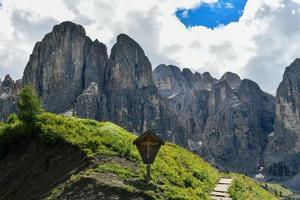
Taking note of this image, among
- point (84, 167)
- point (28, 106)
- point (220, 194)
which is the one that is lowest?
point (220, 194)

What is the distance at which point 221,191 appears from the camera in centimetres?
3569

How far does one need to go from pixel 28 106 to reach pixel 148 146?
1184cm

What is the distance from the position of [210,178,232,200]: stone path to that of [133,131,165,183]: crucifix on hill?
20.1ft

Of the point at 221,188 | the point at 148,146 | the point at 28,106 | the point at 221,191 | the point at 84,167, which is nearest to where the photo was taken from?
the point at 148,146

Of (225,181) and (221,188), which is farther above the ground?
(225,181)

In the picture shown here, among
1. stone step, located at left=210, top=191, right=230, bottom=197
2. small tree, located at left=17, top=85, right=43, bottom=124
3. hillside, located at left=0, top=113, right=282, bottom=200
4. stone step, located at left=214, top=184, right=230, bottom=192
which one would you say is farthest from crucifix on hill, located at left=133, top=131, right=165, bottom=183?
small tree, located at left=17, top=85, right=43, bottom=124

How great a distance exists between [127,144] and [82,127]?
379cm

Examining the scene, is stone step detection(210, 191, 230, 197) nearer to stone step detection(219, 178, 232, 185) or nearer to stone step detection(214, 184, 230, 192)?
stone step detection(214, 184, 230, 192)

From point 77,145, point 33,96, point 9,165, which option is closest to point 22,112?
point 33,96

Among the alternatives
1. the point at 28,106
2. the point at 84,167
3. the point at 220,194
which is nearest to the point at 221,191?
the point at 220,194

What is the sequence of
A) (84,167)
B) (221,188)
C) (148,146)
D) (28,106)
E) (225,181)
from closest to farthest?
(148,146)
(84,167)
(221,188)
(28,106)
(225,181)

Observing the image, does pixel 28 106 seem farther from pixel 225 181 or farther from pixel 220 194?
pixel 225 181

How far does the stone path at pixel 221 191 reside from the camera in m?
33.5

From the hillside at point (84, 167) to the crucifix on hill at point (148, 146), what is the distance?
3.42 feet
